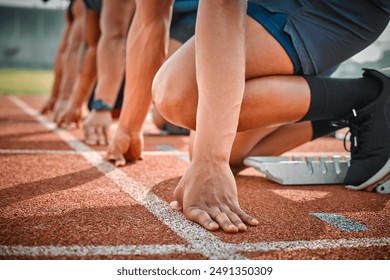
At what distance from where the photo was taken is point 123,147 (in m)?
3.04

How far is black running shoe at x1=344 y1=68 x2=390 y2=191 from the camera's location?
95.4 inches

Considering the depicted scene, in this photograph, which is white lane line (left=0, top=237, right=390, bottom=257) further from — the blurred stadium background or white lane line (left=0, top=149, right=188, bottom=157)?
the blurred stadium background

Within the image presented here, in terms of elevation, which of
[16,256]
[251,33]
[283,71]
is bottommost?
[16,256]

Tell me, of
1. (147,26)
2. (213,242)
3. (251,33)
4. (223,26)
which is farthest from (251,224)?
(147,26)

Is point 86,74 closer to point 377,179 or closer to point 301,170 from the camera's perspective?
point 301,170

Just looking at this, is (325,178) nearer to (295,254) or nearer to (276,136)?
(276,136)

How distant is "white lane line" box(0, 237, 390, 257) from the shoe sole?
0.78 meters

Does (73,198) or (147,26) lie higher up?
(147,26)

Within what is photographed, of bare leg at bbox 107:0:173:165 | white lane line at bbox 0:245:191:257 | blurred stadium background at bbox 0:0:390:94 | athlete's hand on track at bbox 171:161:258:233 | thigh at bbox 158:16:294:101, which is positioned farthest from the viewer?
blurred stadium background at bbox 0:0:390:94

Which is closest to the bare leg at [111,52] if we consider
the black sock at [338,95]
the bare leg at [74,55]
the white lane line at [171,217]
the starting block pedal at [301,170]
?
the white lane line at [171,217]

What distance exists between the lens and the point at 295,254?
152 cm

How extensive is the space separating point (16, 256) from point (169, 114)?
3.62 feet

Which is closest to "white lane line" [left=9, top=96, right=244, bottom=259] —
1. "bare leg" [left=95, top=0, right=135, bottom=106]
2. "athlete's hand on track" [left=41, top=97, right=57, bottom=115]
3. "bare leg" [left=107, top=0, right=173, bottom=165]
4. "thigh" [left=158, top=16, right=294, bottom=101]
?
"bare leg" [left=107, top=0, right=173, bottom=165]

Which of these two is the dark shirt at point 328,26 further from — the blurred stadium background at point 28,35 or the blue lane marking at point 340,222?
the blurred stadium background at point 28,35
